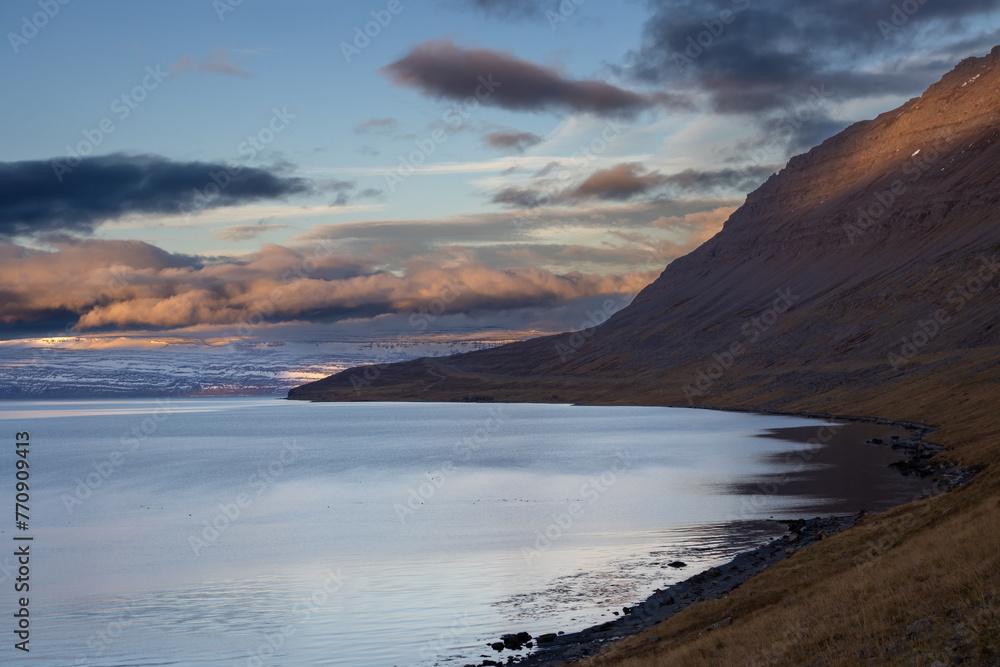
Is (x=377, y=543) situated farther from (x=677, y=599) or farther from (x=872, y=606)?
(x=872, y=606)

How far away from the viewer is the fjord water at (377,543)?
114ft

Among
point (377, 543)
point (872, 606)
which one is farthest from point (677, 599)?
point (377, 543)

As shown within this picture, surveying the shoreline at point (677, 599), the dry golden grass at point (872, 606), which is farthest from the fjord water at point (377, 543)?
the dry golden grass at point (872, 606)

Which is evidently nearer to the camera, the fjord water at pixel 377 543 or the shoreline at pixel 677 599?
the shoreline at pixel 677 599

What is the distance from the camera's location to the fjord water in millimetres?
34875

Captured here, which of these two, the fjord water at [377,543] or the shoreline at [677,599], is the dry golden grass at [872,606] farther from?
the fjord water at [377,543]

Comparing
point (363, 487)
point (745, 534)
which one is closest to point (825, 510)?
point (745, 534)

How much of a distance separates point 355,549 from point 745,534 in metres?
24.7

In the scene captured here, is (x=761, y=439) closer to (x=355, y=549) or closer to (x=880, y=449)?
(x=880, y=449)

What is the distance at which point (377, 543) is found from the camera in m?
55.7

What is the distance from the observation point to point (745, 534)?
172 feet

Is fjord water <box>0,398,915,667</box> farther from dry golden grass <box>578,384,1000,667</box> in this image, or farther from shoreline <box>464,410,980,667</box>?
dry golden grass <box>578,384,1000,667</box>

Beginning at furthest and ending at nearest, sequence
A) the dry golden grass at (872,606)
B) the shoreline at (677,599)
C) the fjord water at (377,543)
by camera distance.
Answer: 1. the fjord water at (377,543)
2. the shoreline at (677,599)
3. the dry golden grass at (872,606)

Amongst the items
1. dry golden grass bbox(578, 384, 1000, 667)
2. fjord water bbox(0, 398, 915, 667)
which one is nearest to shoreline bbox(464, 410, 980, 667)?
fjord water bbox(0, 398, 915, 667)
